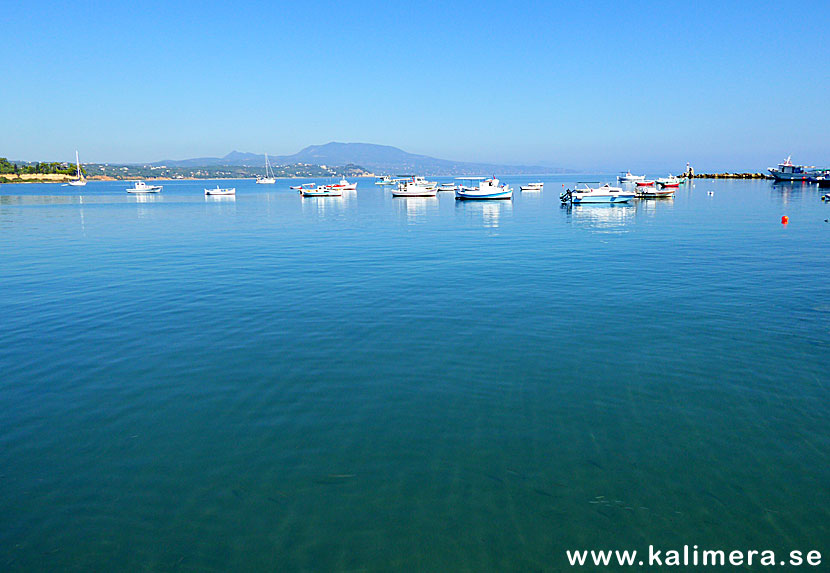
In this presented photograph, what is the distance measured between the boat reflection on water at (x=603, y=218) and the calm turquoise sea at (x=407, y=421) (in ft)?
101

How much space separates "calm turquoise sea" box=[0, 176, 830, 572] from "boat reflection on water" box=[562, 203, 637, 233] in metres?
30.8

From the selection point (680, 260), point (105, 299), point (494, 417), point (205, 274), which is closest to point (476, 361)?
point (494, 417)

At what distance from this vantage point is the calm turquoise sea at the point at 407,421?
28.8 ft

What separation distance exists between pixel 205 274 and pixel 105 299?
23.8 ft

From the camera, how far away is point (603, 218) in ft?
238

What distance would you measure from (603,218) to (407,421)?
219 feet

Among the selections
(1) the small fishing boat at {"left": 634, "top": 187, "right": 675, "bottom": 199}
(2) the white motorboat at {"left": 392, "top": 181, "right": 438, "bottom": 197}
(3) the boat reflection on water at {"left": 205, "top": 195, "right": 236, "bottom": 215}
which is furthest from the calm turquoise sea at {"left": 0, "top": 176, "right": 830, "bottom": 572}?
(2) the white motorboat at {"left": 392, "top": 181, "right": 438, "bottom": 197}

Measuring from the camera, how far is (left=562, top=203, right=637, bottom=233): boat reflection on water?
59681 millimetres

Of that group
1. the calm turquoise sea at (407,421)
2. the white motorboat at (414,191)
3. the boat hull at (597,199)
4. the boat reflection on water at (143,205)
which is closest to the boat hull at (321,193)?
the white motorboat at (414,191)

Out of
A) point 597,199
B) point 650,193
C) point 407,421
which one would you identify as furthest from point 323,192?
point 407,421

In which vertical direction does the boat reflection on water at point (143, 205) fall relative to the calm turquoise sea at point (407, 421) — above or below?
above

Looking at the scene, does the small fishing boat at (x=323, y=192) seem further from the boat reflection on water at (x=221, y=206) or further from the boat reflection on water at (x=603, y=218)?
the boat reflection on water at (x=603, y=218)

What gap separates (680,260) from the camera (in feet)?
119

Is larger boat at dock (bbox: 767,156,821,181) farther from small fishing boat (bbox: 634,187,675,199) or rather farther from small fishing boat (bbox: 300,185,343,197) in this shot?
small fishing boat (bbox: 300,185,343,197)
